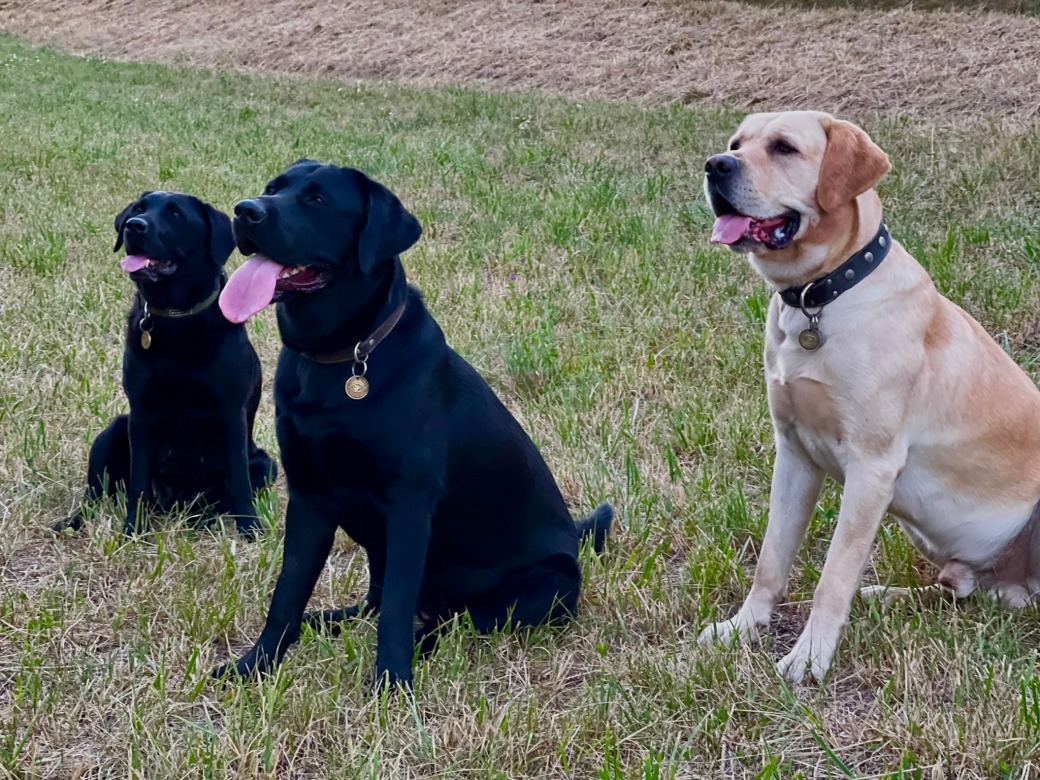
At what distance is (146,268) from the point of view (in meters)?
3.62

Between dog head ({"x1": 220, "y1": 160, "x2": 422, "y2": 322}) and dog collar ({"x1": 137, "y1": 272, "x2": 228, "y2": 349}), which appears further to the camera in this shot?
dog collar ({"x1": 137, "y1": 272, "x2": 228, "y2": 349})

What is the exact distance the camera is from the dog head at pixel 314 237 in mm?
2520

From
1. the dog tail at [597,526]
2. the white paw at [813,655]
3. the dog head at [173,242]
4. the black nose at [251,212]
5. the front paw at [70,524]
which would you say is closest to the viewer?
the black nose at [251,212]

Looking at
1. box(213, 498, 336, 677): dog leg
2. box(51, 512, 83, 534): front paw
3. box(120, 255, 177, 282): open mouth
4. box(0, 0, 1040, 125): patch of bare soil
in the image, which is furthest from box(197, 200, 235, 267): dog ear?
box(0, 0, 1040, 125): patch of bare soil

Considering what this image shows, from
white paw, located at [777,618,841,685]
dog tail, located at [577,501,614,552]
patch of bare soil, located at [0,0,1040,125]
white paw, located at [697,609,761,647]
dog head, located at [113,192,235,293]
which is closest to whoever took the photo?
white paw, located at [777,618,841,685]

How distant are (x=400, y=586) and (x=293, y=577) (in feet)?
A: 1.02

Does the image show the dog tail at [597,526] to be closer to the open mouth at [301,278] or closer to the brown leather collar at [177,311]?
the open mouth at [301,278]

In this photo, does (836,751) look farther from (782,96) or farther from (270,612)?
(782,96)

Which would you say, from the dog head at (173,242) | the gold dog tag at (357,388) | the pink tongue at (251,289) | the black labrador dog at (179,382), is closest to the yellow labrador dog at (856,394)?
the gold dog tag at (357,388)

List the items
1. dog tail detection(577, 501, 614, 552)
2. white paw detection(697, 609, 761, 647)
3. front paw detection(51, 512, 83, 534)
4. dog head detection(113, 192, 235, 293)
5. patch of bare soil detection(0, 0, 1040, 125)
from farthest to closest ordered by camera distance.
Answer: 1. patch of bare soil detection(0, 0, 1040, 125)
2. dog head detection(113, 192, 235, 293)
3. front paw detection(51, 512, 83, 534)
4. dog tail detection(577, 501, 614, 552)
5. white paw detection(697, 609, 761, 647)

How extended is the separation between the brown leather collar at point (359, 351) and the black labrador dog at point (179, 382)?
109 cm

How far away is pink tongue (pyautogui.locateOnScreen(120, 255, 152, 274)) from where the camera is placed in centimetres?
357

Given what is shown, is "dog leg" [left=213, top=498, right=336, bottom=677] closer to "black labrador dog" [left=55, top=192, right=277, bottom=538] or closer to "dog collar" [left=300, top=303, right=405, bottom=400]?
"dog collar" [left=300, top=303, right=405, bottom=400]

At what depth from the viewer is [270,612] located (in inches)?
107
